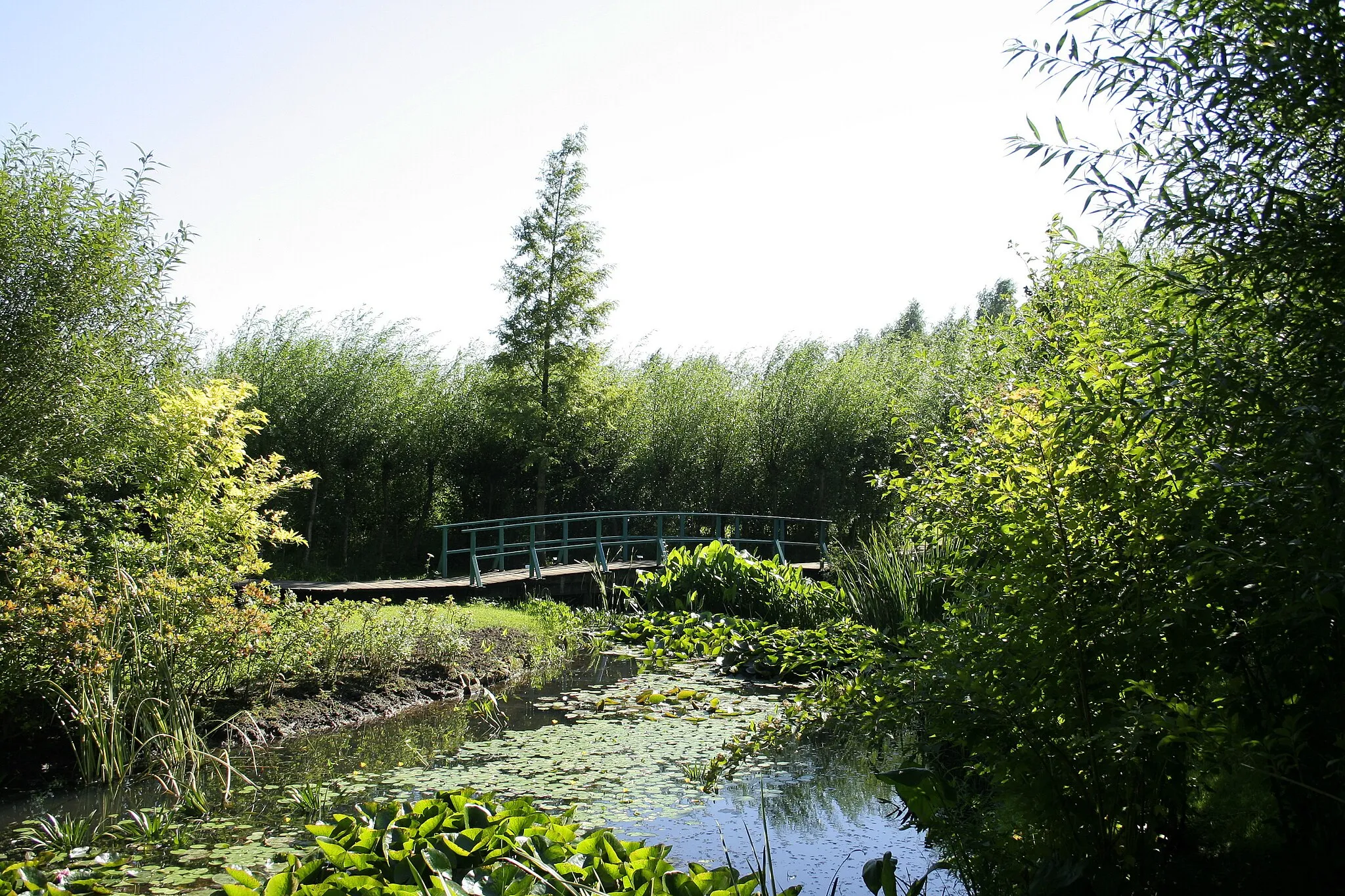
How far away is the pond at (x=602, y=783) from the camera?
4.36 metres

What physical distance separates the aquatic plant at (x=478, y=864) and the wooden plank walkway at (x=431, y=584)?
7.01 m

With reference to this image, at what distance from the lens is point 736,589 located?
11086 millimetres

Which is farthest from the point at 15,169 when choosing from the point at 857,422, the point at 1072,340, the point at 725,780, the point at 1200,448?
the point at 857,422

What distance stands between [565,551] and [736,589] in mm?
3825

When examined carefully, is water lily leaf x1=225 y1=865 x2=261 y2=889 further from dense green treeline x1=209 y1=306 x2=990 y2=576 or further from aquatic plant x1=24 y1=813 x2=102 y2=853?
dense green treeline x1=209 y1=306 x2=990 y2=576

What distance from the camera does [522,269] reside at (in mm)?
15703

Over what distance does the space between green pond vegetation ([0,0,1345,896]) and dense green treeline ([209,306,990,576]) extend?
7.04 m

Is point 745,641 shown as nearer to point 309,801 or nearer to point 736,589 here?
point 736,589

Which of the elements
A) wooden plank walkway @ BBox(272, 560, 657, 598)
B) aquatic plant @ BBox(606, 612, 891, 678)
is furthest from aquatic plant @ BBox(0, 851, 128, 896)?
wooden plank walkway @ BBox(272, 560, 657, 598)

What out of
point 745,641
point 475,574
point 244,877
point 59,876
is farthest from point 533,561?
point 244,877

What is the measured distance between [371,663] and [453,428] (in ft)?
35.4

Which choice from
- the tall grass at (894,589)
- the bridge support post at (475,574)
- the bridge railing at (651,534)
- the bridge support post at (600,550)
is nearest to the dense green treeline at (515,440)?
the bridge railing at (651,534)

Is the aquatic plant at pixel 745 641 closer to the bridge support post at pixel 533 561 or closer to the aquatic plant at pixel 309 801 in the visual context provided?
the bridge support post at pixel 533 561

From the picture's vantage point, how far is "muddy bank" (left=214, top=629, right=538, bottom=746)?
6566mm
